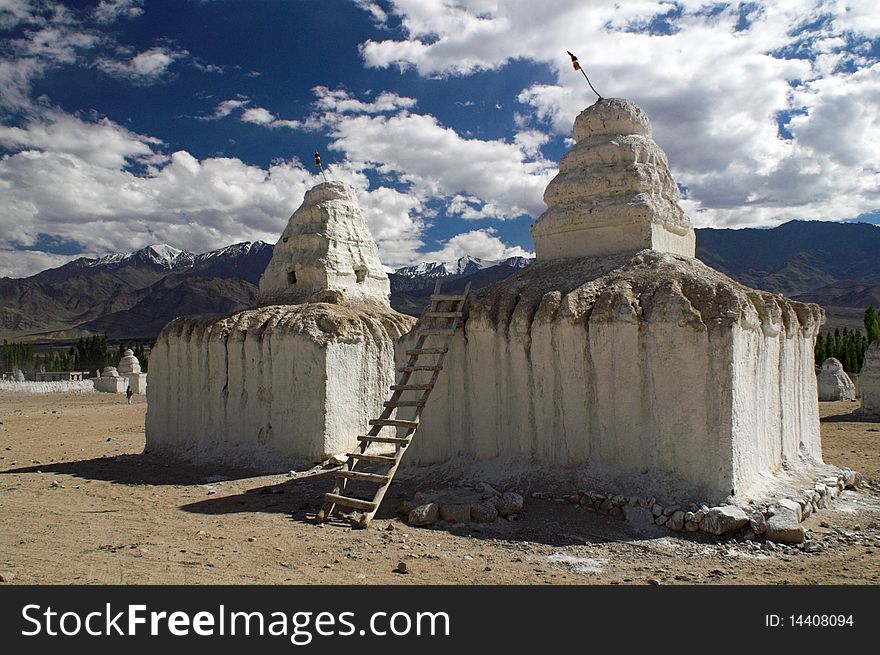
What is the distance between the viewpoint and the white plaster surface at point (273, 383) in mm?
13133

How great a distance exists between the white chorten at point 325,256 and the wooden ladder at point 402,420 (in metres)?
5.35

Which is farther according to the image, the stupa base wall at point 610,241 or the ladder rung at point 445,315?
the stupa base wall at point 610,241

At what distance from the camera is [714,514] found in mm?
7602

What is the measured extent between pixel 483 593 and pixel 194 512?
5.49 meters

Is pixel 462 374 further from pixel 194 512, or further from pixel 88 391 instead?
pixel 88 391

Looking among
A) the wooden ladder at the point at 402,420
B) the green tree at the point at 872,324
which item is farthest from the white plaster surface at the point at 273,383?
the green tree at the point at 872,324

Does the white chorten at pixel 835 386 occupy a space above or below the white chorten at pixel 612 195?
below

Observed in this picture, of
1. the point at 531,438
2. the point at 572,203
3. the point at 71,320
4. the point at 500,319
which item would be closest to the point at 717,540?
the point at 531,438

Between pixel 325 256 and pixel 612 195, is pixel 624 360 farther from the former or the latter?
pixel 325 256

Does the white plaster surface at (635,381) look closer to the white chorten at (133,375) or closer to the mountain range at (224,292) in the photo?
the white chorten at (133,375)

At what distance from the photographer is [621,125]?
1134 centimetres

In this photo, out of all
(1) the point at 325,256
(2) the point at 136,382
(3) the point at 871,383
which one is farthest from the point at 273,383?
(2) the point at 136,382

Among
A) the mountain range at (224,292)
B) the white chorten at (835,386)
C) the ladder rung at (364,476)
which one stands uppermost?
the mountain range at (224,292)

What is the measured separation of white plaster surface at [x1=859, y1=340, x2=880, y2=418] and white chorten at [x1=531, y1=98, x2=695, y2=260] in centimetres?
1470
